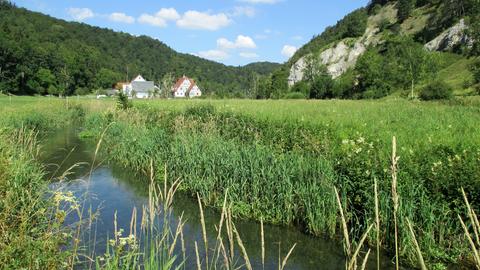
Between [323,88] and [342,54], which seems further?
[342,54]

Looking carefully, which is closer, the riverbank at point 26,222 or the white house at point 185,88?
the riverbank at point 26,222

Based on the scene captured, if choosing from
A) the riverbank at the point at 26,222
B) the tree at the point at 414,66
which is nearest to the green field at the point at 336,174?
the riverbank at the point at 26,222

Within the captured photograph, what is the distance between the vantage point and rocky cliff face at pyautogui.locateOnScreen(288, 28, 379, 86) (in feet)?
364

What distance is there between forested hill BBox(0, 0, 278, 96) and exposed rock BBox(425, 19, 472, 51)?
4380 cm

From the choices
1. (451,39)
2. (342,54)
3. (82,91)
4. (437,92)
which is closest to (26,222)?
(437,92)

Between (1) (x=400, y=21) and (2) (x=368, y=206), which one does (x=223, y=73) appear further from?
(2) (x=368, y=206)

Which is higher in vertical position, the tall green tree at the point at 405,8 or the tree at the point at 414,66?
the tall green tree at the point at 405,8

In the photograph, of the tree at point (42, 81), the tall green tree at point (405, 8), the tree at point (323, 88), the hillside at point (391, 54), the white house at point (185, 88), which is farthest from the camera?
the white house at point (185, 88)

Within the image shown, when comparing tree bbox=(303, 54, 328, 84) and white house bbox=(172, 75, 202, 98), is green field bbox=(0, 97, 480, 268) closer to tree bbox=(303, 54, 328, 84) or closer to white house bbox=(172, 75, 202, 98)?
tree bbox=(303, 54, 328, 84)

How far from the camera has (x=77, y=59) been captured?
106 metres

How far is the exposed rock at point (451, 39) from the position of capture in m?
73.8

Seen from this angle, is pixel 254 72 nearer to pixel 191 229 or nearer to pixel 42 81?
pixel 42 81

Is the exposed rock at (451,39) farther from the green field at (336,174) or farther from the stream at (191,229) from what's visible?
the stream at (191,229)

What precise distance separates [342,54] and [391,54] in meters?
60.0
